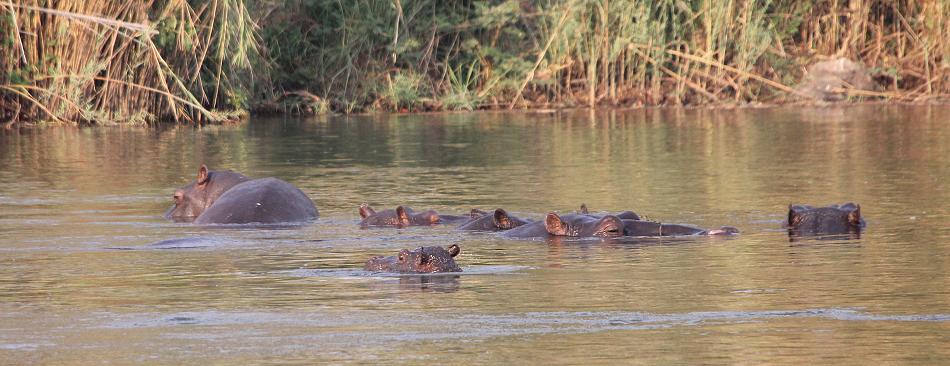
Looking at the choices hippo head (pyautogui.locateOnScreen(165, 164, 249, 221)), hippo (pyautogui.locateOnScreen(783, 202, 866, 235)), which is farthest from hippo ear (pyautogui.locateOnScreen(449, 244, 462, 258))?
hippo head (pyautogui.locateOnScreen(165, 164, 249, 221))

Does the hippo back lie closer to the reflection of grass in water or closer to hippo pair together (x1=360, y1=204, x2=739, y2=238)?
hippo pair together (x1=360, y1=204, x2=739, y2=238)

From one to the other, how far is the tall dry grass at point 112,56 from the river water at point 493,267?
14.6 ft

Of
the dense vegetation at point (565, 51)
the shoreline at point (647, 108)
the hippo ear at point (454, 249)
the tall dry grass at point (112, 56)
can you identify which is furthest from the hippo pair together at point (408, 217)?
the shoreline at point (647, 108)

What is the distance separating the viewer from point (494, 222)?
10.7 metres

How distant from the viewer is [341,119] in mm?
26000

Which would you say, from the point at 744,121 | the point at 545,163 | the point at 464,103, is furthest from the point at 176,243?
the point at 464,103

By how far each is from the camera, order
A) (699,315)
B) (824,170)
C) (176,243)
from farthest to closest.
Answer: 1. (824,170)
2. (176,243)
3. (699,315)

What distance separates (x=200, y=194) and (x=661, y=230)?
3662 millimetres

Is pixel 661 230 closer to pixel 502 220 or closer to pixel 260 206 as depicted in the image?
pixel 502 220

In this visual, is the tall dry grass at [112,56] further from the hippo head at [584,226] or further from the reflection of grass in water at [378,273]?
the reflection of grass in water at [378,273]

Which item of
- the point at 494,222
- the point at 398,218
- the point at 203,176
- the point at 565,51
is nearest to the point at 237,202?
the point at 203,176

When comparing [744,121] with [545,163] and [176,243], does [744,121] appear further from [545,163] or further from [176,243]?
[176,243]

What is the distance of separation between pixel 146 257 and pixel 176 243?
1.82 ft

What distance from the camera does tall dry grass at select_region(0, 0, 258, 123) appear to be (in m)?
22.8
